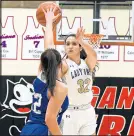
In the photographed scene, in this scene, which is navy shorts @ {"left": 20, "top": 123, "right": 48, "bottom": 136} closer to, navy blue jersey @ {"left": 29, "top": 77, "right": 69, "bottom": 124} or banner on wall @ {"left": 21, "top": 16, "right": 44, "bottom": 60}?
navy blue jersey @ {"left": 29, "top": 77, "right": 69, "bottom": 124}

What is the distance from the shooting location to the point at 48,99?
2.70 m

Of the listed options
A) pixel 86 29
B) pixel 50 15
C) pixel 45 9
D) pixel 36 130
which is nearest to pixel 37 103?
pixel 36 130

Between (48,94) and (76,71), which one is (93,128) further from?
(48,94)

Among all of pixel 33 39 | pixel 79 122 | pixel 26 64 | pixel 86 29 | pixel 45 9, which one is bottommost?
pixel 79 122

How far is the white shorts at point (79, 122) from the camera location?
4301mm

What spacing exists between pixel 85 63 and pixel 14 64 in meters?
1.67

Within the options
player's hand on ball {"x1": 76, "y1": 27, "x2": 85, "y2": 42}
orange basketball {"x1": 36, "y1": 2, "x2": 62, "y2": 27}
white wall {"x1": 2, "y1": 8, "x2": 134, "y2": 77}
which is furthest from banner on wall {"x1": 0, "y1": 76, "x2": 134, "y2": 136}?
player's hand on ball {"x1": 76, "y1": 27, "x2": 85, "y2": 42}

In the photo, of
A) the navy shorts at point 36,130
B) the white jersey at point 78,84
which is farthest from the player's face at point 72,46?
the navy shorts at point 36,130

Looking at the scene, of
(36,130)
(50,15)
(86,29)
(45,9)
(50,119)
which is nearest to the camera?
(50,119)

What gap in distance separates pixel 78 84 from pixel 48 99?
166 centimetres

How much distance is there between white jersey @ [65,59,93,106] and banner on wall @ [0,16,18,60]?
1.67 metres

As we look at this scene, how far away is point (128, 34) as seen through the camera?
5.61m

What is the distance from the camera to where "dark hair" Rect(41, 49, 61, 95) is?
8.65ft

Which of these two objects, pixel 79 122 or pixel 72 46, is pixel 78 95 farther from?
pixel 72 46
